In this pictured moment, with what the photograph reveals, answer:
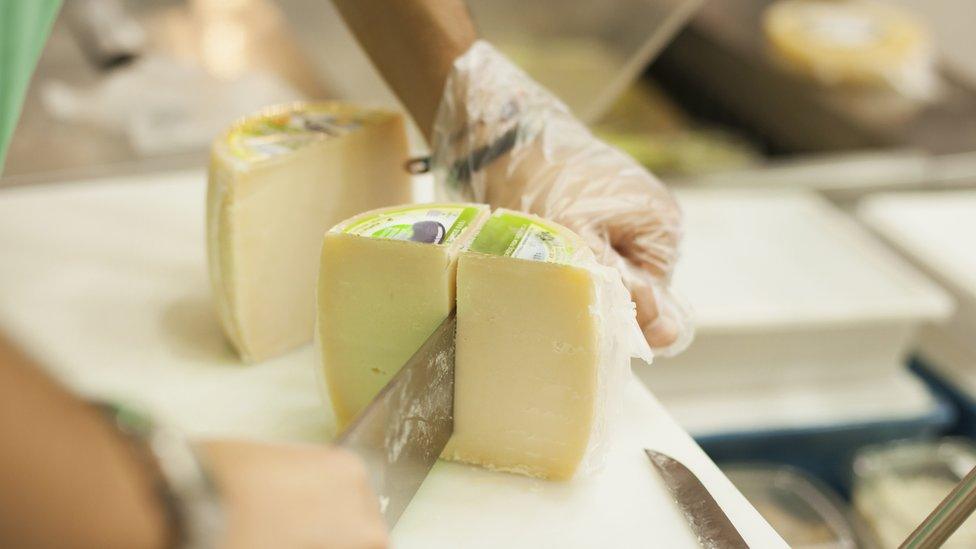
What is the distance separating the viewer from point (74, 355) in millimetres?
1102

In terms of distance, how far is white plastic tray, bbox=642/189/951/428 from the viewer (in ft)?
5.72

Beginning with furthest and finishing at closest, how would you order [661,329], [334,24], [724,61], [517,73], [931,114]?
[724,61]
[931,114]
[334,24]
[517,73]
[661,329]

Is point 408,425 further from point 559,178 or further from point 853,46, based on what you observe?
point 853,46

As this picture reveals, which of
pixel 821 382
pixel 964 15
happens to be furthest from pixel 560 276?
pixel 964 15

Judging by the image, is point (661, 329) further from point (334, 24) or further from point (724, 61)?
point (724, 61)

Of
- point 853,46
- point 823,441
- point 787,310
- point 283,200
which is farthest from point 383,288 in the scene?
point 853,46

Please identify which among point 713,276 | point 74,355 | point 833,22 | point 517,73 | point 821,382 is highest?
point 517,73

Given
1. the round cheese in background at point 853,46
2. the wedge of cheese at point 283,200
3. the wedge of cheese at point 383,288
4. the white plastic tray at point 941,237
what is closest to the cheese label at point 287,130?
the wedge of cheese at point 283,200

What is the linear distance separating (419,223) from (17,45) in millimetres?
480

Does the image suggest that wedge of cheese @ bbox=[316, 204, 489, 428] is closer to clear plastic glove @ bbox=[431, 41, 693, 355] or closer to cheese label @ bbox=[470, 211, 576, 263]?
cheese label @ bbox=[470, 211, 576, 263]

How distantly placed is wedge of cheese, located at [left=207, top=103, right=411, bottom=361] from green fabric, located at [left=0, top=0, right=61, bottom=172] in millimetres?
222

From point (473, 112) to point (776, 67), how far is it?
1866 millimetres

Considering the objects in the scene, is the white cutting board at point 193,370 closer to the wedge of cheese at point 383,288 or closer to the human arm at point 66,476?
the wedge of cheese at point 383,288

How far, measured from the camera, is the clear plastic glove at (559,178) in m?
1.03
